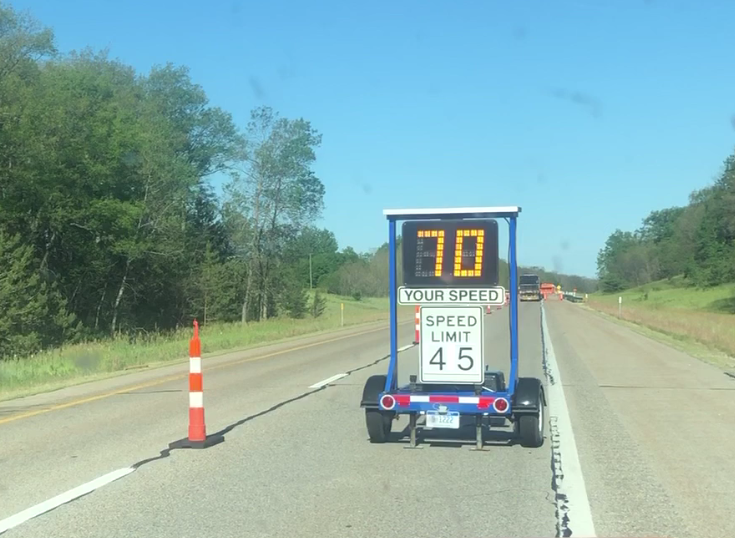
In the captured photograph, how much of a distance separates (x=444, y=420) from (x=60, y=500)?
382 cm

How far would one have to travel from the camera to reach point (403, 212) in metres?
9.20

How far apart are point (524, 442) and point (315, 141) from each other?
176 ft

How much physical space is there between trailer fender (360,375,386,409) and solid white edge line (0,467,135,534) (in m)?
→ 2.52

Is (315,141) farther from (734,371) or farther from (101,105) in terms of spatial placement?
(734,371)

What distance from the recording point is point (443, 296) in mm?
9227

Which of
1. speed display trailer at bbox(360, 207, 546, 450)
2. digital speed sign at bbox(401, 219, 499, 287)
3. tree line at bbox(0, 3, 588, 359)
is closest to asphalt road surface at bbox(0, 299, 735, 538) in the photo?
speed display trailer at bbox(360, 207, 546, 450)

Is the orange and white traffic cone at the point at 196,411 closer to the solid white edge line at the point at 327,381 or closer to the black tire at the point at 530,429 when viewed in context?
the black tire at the point at 530,429

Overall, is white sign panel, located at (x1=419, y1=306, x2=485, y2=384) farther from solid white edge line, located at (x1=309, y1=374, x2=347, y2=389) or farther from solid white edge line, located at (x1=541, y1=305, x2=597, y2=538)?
solid white edge line, located at (x1=309, y1=374, x2=347, y2=389)

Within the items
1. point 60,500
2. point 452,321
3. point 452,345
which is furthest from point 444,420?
point 60,500

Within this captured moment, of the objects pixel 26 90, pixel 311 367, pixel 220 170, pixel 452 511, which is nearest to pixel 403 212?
pixel 452 511

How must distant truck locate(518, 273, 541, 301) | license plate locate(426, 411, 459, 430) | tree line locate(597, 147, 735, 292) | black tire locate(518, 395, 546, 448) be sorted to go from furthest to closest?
tree line locate(597, 147, 735, 292)
distant truck locate(518, 273, 541, 301)
black tire locate(518, 395, 546, 448)
license plate locate(426, 411, 459, 430)

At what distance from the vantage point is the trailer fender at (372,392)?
9289 millimetres

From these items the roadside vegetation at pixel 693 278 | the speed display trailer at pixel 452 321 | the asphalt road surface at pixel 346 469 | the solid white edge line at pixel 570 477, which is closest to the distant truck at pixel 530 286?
the roadside vegetation at pixel 693 278

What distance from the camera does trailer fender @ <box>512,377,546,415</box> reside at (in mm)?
8930
